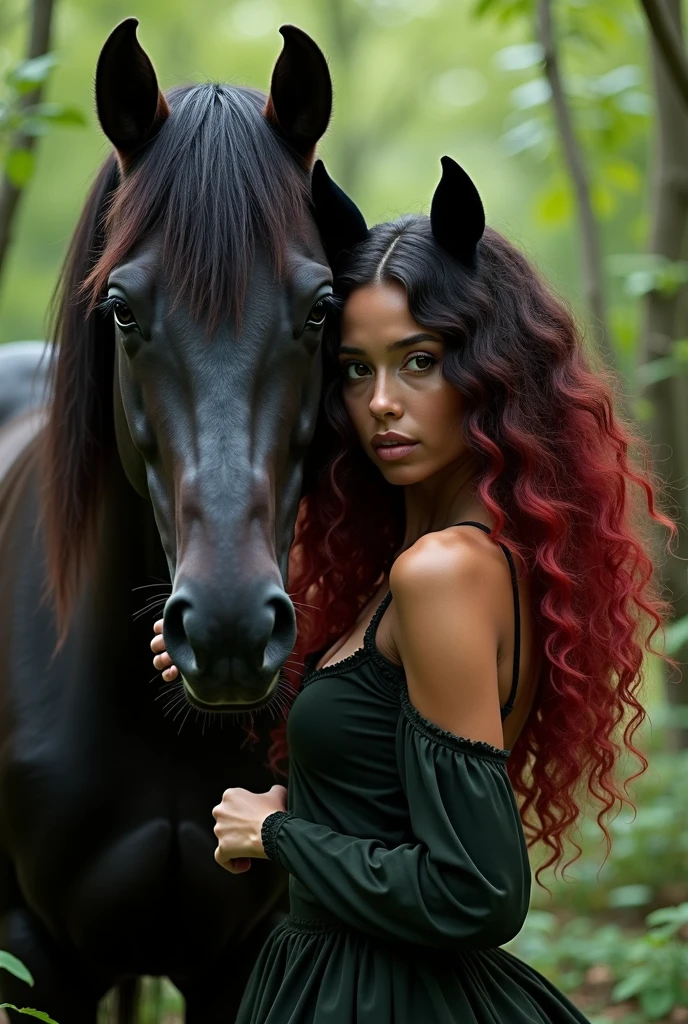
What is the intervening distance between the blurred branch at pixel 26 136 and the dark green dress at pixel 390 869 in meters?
2.88

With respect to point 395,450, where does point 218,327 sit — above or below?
above

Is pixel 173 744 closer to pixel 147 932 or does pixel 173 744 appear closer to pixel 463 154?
pixel 147 932

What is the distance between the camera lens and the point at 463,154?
1739 centimetres

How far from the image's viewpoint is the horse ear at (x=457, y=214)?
1894mm

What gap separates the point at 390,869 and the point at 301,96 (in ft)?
4.56

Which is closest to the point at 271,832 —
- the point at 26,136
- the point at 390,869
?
the point at 390,869

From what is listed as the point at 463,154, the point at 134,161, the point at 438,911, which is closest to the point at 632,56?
the point at 463,154

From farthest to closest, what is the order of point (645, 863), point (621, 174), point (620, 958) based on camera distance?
1. point (621, 174)
2. point (645, 863)
3. point (620, 958)

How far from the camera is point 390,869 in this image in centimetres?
169

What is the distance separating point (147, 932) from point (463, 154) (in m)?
16.4

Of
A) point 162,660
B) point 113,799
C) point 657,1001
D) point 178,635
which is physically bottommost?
point 657,1001

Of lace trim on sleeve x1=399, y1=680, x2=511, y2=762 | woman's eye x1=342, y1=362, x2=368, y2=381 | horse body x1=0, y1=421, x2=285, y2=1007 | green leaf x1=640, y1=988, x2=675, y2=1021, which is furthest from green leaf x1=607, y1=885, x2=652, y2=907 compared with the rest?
woman's eye x1=342, y1=362, x2=368, y2=381

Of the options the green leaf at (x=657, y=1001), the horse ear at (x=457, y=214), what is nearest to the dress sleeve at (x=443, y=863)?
the horse ear at (x=457, y=214)

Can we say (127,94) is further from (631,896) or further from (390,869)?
(631,896)
